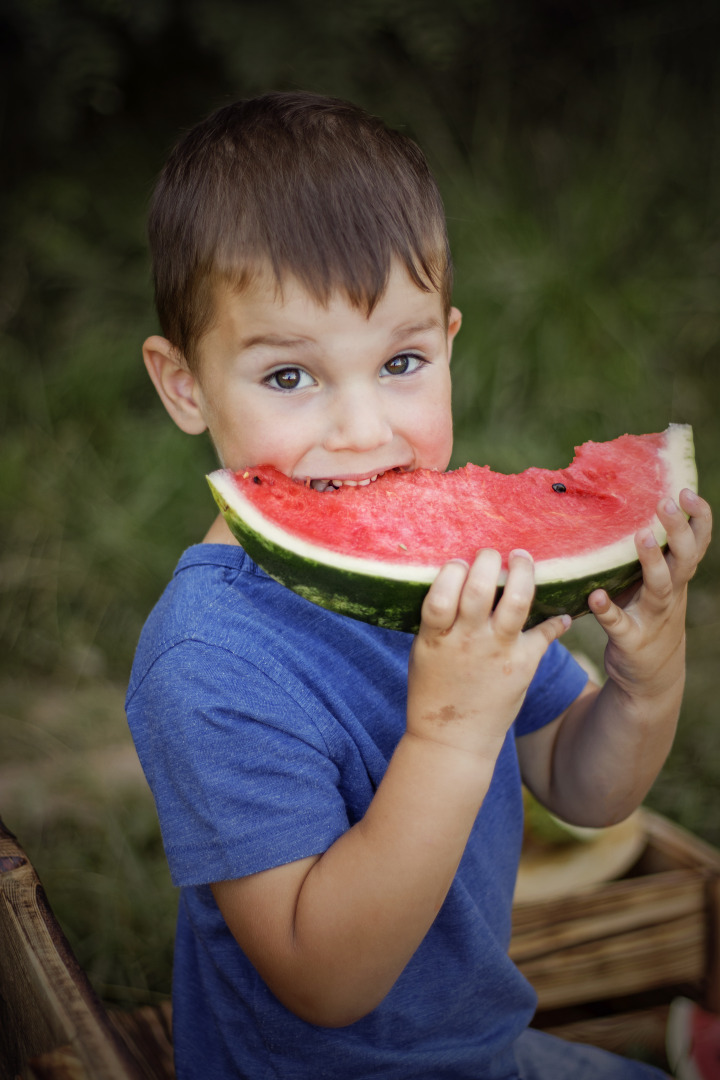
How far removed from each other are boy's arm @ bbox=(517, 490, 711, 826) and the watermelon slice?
0.04 metres

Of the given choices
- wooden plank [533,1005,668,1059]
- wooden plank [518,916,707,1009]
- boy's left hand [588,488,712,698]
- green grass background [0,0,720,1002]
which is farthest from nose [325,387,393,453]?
green grass background [0,0,720,1002]

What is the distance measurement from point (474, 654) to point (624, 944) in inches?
55.0

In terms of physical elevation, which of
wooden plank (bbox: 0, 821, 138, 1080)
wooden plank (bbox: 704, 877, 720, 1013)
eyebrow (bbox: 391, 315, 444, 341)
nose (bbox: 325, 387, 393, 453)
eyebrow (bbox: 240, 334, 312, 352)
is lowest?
wooden plank (bbox: 704, 877, 720, 1013)

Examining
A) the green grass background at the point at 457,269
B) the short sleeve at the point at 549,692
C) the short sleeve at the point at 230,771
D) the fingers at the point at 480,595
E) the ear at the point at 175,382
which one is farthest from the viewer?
the green grass background at the point at 457,269

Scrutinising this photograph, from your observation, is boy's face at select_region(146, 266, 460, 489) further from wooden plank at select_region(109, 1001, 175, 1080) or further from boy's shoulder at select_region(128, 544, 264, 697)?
wooden plank at select_region(109, 1001, 175, 1080)

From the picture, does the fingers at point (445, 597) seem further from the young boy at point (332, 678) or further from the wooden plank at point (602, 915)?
the wooden plank at point (602, 915)

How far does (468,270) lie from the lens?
3.90 metres

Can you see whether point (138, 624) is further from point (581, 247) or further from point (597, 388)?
point (581, 247)

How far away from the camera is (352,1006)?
114 centimetres

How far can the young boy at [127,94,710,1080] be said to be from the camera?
1.10 m

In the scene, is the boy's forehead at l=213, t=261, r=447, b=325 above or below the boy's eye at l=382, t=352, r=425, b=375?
above

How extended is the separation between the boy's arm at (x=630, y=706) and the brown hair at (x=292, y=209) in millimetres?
519

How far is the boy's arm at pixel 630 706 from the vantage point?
1.19m

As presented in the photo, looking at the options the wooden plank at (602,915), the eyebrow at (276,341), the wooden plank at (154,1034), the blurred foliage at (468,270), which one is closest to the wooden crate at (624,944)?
the wooden plank at (602,915)
